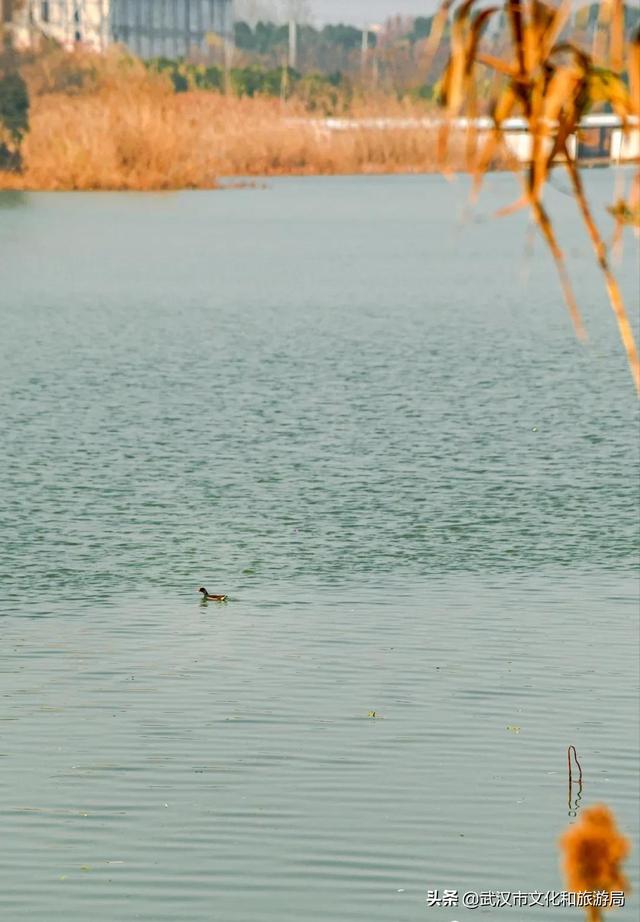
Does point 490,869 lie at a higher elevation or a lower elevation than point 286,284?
higher

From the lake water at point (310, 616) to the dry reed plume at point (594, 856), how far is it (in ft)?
4.10

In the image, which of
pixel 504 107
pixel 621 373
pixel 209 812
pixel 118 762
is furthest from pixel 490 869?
pixel 621 373

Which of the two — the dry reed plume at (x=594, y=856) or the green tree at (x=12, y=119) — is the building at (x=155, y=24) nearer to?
the green tree at (x=12, y=119)

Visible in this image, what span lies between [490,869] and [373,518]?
7672mm

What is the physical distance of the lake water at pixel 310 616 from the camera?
7.87m

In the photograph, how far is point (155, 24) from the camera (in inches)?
7485

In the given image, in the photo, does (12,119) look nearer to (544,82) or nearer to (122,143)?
(122,143)

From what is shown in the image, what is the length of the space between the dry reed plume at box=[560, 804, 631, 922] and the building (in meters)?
177

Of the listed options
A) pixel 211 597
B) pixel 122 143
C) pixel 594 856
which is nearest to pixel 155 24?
pixel 122 143

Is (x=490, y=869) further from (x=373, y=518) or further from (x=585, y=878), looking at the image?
(x=373, y=518)

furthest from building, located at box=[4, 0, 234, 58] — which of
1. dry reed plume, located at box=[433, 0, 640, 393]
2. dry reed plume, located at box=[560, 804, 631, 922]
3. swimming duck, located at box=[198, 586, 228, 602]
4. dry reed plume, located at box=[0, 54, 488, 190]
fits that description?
dry reed plume, located at box=[560, 804, 631, 922]

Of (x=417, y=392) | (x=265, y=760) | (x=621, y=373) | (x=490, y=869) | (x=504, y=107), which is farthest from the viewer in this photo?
(x=621, y=373)

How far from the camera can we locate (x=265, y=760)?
903 cm

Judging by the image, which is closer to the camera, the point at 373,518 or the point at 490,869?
the point at 490,869
